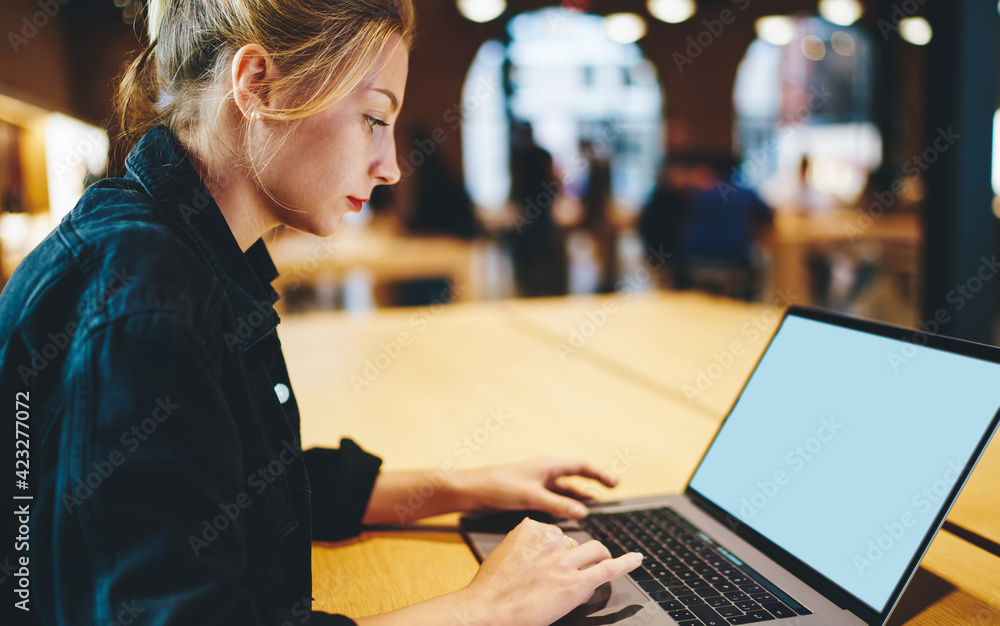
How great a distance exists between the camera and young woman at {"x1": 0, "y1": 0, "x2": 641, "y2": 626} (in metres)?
0.46

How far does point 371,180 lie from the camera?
75cm

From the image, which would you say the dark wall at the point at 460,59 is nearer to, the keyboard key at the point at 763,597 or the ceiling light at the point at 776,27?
the ceiling light at the point at 776,27

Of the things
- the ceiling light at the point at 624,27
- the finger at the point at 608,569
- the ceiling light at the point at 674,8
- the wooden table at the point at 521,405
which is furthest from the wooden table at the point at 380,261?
the finger at the point at 608,569

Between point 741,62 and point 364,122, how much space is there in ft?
26.4

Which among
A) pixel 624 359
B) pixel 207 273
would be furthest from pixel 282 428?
pixel 624 359

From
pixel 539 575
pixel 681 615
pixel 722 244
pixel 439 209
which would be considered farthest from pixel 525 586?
pixel 439 209

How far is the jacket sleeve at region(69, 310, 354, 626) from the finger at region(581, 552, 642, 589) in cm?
26

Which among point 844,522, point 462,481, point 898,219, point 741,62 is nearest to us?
point 844,522

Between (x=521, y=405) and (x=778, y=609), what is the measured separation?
79cm

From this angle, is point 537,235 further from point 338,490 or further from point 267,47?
point 267,47

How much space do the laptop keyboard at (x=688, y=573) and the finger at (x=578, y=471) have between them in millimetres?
53

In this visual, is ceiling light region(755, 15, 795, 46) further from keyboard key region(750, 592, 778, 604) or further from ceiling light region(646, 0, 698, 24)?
keyboard key region(750, 592, 778, 604)

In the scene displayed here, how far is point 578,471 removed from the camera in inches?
34.4

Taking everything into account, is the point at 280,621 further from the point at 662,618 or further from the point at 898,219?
the point at 898,219
